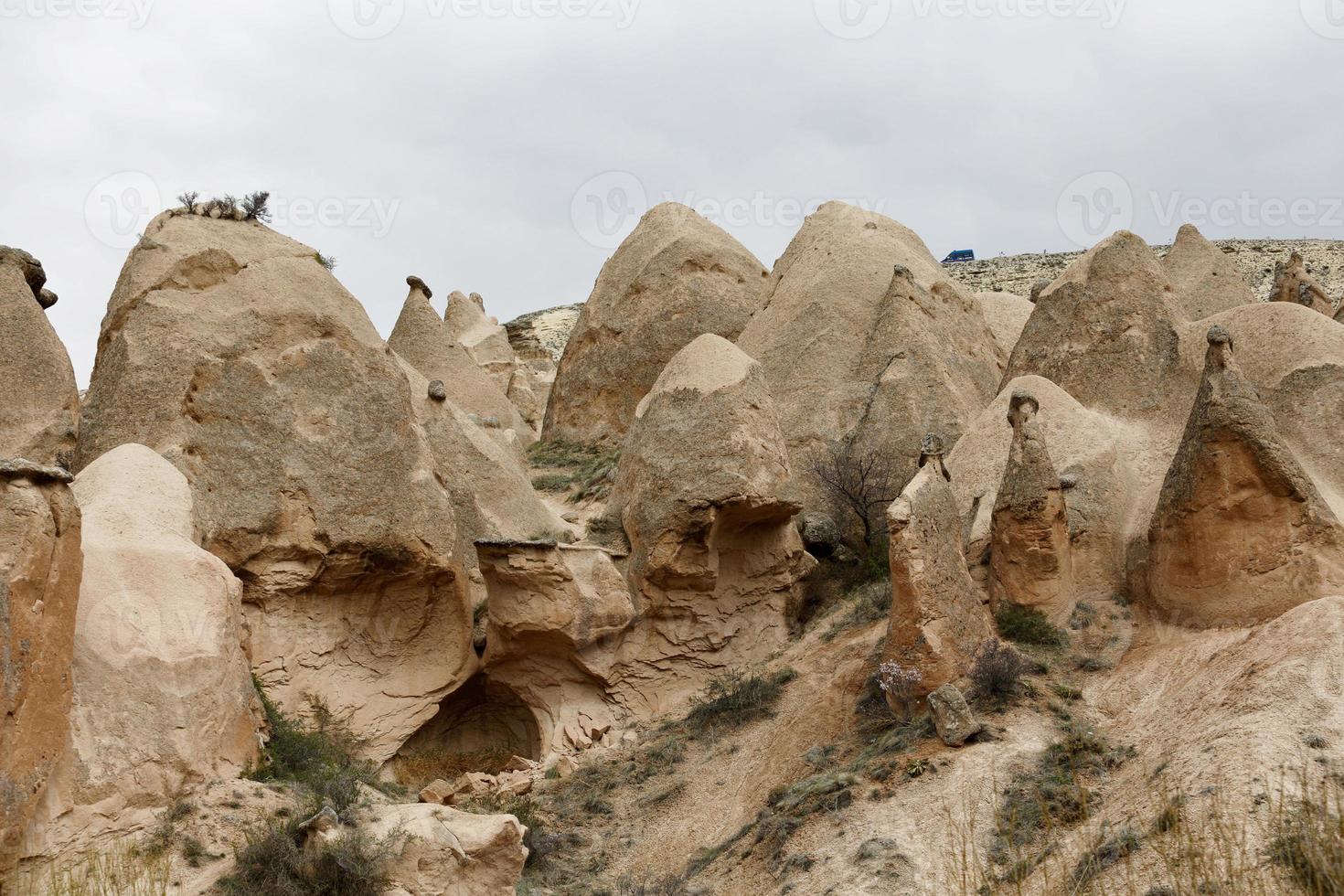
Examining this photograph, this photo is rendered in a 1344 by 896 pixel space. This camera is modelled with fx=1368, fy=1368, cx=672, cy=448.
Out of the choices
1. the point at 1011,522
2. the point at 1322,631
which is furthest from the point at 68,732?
the point at 1322,631

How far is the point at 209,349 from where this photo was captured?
15711 mm

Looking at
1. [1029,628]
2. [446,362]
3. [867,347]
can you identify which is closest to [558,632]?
[1029,628]

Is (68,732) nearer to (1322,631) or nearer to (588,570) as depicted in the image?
(588,570)

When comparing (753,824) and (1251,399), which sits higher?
(1251,399)

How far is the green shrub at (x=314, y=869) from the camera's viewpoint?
997cm

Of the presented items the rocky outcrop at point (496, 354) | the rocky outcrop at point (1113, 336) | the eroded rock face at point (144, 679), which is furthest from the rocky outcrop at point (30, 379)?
the rocky outcrop at point (496, 354)

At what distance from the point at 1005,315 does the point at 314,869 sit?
19721mm

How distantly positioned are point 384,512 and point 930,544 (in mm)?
6270

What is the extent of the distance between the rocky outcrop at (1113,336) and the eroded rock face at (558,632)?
6.28m

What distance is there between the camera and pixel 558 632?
1599cm

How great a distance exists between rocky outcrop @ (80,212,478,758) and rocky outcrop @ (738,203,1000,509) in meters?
5.67

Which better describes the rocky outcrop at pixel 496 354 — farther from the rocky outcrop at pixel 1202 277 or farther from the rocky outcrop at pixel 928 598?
the rocky outcrop at pixel 928 598

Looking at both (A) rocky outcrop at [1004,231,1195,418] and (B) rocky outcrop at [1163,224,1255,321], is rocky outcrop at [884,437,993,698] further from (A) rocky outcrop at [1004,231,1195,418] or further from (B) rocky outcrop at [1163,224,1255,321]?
(B) rocky outcrop at [1163,224,1255,321]

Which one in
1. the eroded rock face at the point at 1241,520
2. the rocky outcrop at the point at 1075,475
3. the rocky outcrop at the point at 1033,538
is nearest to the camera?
the eroded rock face at the point at 1241,520
